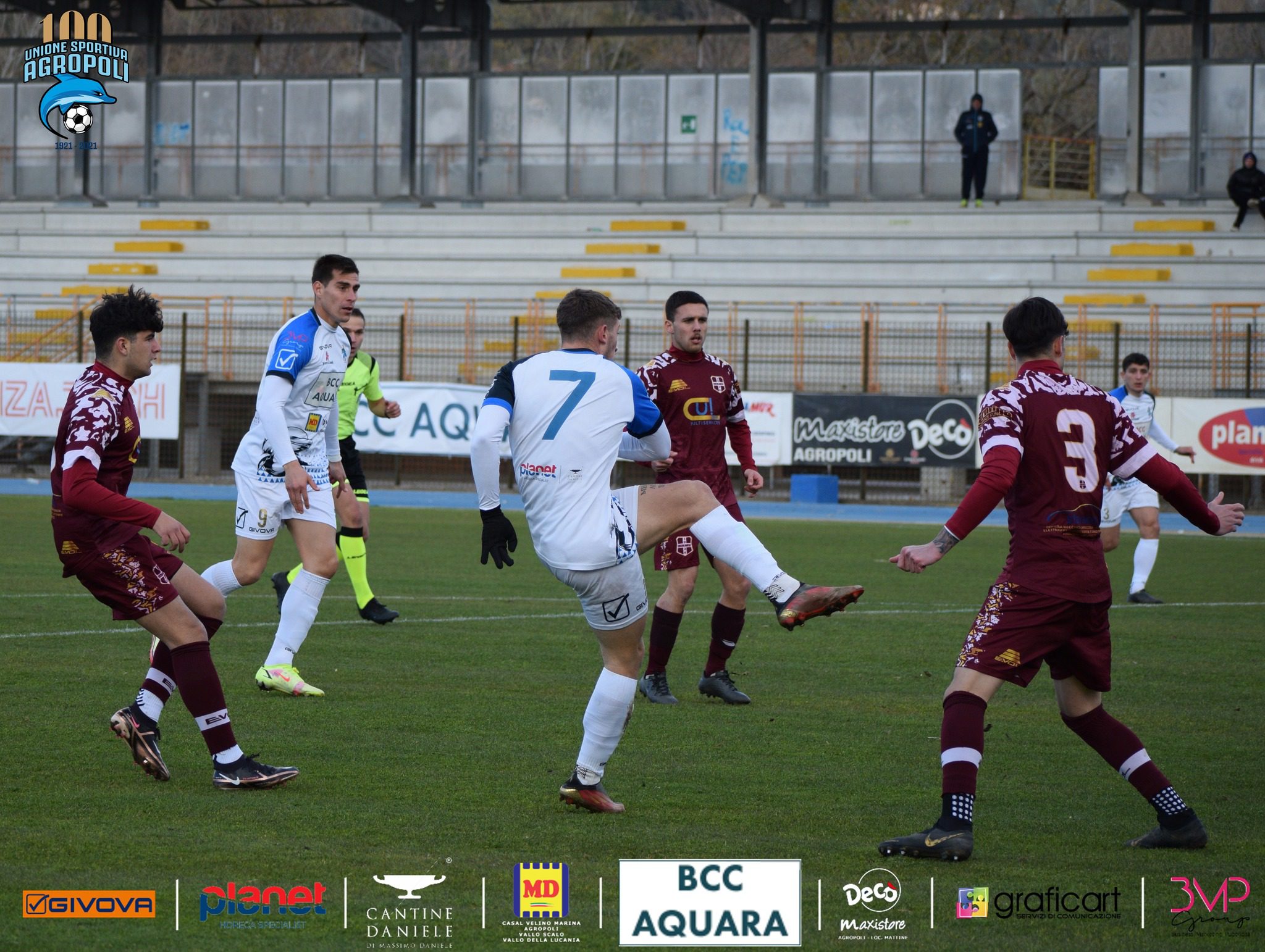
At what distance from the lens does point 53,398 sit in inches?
1056

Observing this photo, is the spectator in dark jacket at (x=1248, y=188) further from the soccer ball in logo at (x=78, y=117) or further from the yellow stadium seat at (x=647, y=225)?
the soccer ball in logo at (x=78, y=117)

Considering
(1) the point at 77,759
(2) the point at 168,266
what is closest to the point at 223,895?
(1) the point at 77,759

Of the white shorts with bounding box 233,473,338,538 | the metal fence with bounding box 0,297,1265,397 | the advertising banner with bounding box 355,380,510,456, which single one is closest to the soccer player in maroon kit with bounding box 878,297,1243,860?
the white shorts with bounding box 233,473,338,538

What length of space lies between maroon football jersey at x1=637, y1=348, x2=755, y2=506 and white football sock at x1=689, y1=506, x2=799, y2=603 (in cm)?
260

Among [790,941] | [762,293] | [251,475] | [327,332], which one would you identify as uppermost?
[762,293]

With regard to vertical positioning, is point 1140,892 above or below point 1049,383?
below

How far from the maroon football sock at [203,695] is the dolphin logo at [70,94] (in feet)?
103

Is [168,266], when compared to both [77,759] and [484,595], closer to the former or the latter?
[484,595]

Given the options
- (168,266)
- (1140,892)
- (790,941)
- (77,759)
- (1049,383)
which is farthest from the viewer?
(168,266)

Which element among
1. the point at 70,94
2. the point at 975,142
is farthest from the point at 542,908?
the point at 70,94

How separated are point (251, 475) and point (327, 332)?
2.86 feet

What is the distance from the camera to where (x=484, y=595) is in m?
12.7

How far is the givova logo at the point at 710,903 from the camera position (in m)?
4.24

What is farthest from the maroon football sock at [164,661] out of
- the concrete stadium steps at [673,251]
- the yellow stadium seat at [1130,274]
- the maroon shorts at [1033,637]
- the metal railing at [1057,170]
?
the metal railing at [1057,170]
